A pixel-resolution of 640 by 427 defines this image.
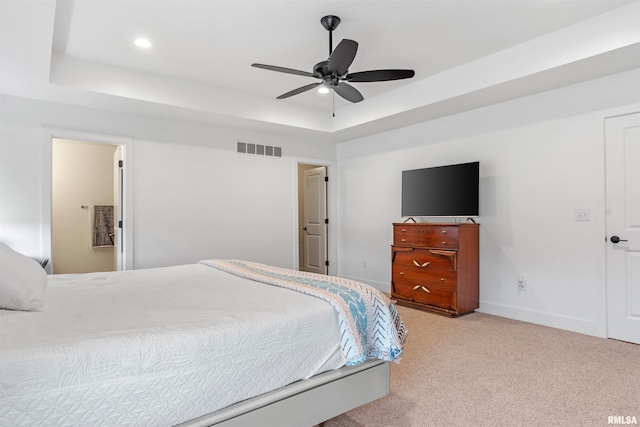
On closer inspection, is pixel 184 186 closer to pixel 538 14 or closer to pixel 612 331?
pixel 538 14

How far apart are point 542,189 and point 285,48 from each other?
2.97m

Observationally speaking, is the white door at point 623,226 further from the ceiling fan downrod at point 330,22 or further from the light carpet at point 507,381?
the ceiling fan downrod at point 330,22

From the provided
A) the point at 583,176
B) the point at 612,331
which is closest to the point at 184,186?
the point at 583,176

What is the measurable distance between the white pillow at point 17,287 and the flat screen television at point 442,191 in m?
3.84

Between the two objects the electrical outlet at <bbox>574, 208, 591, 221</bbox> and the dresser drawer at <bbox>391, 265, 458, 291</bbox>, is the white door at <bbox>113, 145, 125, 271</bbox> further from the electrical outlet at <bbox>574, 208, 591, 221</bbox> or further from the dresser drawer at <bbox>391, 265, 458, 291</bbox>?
the electrical outlet at <bbox>574, 208, 591, 221</bbox>

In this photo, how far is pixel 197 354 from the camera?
1394mm

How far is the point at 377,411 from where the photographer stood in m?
2.12

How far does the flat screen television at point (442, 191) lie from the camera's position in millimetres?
4121

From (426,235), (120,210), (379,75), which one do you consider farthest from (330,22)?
(120,210)

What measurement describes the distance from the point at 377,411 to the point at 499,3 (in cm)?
296

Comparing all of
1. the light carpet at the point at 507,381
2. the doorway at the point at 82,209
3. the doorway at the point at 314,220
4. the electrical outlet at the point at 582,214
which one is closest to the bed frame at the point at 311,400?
the light carpet at the point at 507,381

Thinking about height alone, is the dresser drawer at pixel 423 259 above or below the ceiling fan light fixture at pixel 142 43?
below

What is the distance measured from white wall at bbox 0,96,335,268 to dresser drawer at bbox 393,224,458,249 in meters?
1.79

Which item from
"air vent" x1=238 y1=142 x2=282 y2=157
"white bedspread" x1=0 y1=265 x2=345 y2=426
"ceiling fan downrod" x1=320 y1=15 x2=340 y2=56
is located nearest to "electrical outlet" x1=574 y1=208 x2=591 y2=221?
"ceiling fan downrod" x1=320 y1=15 x2=340 y2=56
